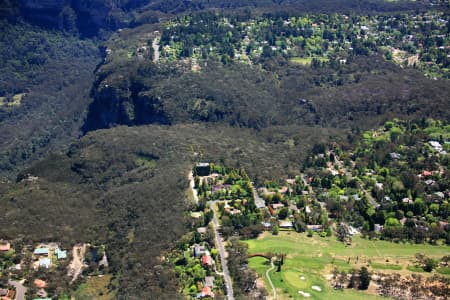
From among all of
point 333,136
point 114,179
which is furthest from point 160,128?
point 333,136

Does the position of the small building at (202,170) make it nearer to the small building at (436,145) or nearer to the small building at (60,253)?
the small building at (60,253)

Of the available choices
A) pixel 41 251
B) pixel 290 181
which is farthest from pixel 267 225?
pixel 41 251

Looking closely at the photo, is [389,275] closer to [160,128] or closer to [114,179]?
[114,179]

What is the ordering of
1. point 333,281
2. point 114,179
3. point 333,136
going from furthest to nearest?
point 333,136 → point 114,179 → point 333,281

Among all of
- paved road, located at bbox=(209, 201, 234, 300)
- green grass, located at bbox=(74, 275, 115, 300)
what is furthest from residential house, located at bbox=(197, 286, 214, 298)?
green grass, located at bbox=(74, 275, 115, 300)

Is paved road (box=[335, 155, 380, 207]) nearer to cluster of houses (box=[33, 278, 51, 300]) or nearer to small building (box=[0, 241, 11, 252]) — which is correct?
cluster of houses (box=[33, 278, 51, 300])

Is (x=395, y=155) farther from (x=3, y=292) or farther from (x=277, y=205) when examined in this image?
(x=3, y=292)
